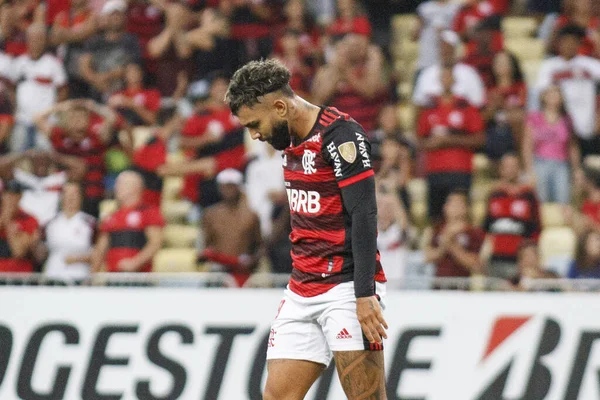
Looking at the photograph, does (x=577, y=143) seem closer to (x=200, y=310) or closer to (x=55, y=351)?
(x=200, y=310)

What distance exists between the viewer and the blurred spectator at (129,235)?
9.45 meters

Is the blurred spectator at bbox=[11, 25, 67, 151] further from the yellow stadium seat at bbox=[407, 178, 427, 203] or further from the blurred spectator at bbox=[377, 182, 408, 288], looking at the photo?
the blurred spectator at bbox=[377, 182, 408, 288]

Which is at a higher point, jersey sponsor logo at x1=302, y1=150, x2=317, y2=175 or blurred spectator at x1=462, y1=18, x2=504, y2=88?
jersey sponsor logo at x1=302, y1=150, x2=317, y2=175

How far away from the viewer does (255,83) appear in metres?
4.86

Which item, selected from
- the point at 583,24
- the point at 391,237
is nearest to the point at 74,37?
the point at 391,237

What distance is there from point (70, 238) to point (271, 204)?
6.12ft

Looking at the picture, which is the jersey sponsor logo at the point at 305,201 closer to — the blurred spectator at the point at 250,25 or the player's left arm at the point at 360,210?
the player's left arm at the point at 360,210

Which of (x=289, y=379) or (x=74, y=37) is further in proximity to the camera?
(x=74, y=37)

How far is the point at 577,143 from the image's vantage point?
1055cm

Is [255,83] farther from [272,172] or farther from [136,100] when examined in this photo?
[136,100]

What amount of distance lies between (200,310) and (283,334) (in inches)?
104

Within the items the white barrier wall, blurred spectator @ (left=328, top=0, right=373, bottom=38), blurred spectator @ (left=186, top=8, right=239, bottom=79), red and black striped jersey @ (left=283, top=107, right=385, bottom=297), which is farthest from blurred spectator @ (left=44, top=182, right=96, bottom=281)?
red and black striped jersey @ (left=283, top=107, right=385, bottom=297)

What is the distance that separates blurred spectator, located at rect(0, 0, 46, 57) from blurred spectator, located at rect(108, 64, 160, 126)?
1344 mm

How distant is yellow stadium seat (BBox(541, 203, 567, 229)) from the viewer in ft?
33.0
